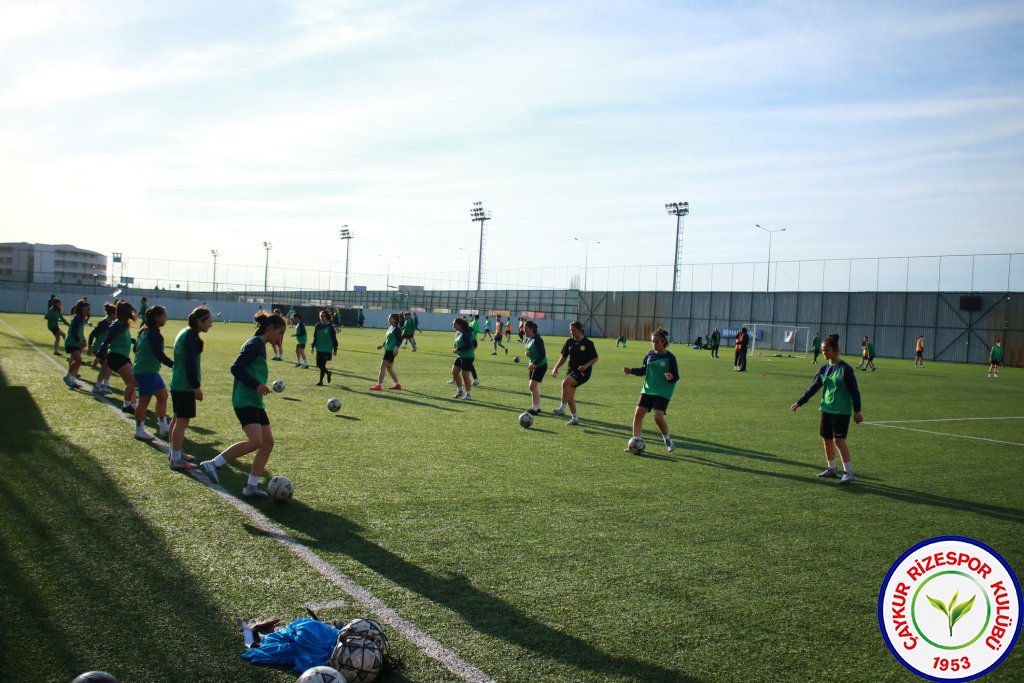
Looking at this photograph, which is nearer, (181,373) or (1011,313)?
(181,373)

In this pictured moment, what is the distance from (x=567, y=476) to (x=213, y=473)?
13.6ft

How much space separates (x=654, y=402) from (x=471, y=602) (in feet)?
21.3

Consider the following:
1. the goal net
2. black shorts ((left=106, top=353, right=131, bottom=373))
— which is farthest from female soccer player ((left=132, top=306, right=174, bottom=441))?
the goal net

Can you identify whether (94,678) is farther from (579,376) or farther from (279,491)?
(579,376)

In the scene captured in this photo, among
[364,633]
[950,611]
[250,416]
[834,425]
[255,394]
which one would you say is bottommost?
[364,633]

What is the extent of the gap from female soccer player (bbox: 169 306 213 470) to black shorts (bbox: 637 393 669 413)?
6.13 metres

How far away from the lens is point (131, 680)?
376 cm

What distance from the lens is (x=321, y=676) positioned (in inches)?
145

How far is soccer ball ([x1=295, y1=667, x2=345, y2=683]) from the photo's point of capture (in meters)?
3.68

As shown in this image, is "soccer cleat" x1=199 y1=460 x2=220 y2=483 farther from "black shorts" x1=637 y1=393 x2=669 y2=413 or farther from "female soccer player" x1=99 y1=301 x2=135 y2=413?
"black shorts" x1=637 y1=393 x2=669 y2=413

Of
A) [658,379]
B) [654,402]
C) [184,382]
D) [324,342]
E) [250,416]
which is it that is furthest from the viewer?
[324,342]

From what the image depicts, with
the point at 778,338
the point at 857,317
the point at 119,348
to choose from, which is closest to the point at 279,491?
the point at 119,348

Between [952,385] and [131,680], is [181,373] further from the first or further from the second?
[952,385]

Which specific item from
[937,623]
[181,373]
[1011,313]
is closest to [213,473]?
[181,373]
